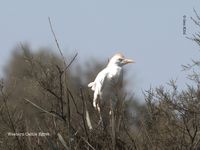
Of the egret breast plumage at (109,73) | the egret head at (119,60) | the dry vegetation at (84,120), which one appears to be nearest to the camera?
the dry vegetation at (84,120)

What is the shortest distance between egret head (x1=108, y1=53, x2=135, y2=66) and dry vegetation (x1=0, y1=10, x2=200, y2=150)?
3.15 meters

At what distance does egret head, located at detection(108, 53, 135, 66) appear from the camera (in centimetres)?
1330

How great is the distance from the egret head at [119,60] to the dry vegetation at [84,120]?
10.3 ft

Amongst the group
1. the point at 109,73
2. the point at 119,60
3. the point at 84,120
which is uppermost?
the point at 119,60

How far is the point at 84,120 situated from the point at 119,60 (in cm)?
889

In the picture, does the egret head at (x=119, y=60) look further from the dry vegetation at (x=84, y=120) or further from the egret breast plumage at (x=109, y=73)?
the dry vegetation at (x=84, y=120)

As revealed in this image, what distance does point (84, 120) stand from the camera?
4559 mm

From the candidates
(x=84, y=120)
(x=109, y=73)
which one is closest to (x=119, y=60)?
(x=109, y=73)

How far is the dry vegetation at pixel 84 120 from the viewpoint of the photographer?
4.71m

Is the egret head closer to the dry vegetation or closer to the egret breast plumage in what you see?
the egret breast plumage

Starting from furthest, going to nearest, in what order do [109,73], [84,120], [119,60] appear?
[119,60] → [109,73] → [84,120]

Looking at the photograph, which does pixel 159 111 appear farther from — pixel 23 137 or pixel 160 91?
pixel 23 137

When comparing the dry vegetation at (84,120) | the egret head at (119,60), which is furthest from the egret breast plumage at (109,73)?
the dry vegetation at (84,120)

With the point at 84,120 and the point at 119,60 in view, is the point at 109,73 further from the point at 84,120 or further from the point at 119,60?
the point at 84,120
